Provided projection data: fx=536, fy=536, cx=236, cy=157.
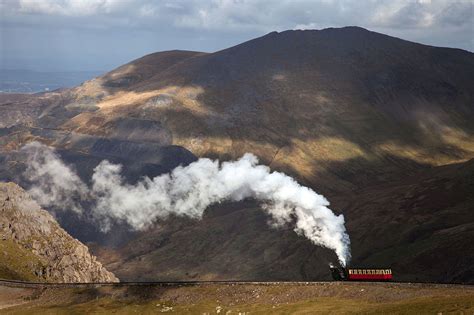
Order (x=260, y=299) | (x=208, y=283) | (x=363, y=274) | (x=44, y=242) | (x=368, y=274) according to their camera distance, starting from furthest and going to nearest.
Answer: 1. (x=44, y=242)
2. (x=208, y=283)
3. (x=363, y=274)
4. (x=368, y=274)
5. (x=260, y=299)

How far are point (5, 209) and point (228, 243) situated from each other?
85674 mm

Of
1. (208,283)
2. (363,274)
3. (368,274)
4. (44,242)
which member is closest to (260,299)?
(208,283)

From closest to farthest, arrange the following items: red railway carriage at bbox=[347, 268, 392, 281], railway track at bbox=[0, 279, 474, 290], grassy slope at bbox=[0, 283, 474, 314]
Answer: grassy slope at bbox=[0, 283, 474, 314] → railway track at bbox=[0, 279, 474, 290] → red railway carriage at bbox=[347, 268, 392, 281]

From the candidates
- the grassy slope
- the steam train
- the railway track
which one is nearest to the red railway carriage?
the steam train

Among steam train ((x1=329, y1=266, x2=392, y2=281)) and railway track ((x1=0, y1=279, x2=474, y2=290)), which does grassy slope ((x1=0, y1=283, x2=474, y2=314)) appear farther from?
steam train ((x1=329, y1=266, x2=392, y2=281))

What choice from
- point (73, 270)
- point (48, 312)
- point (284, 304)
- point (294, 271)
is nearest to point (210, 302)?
point (284, 304)

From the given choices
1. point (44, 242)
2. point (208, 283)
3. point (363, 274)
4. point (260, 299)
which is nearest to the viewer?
point (260, 299)

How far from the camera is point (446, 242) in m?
147

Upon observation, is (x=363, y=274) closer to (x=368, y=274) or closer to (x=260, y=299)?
(x=368, y=274)

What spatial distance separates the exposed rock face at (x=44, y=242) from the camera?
12031 centimetres

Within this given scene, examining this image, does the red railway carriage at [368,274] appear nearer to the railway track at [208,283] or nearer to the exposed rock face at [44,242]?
the railway track at [208,283]

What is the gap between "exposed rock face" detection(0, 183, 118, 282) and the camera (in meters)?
120

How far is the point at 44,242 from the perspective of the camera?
412 ft

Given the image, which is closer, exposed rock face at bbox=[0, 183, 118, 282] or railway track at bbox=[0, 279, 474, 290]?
railway track at bbox=[0, 279, 474, 290]
